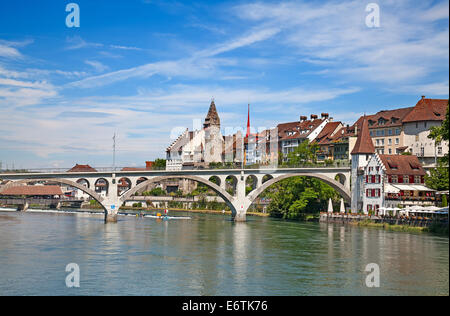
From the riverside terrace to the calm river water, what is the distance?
15.4 meters

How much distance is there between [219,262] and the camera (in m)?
37.3

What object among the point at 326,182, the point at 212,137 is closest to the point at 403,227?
the point at 326,182

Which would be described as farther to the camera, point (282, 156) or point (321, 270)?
point (282, 156)

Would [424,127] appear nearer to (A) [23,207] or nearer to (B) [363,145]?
(B) [363,145]

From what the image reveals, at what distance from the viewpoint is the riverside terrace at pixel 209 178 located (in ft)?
238

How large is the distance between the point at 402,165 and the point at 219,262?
40356mm

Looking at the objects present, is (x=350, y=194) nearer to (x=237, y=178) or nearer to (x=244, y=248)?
(x=237, y=178)

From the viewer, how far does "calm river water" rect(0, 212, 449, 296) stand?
93.5 ft

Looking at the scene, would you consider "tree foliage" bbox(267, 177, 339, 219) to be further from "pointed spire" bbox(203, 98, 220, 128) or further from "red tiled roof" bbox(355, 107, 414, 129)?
"pointed spire" bbox(203, 98, 220, 128)

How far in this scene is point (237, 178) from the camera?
257 ft

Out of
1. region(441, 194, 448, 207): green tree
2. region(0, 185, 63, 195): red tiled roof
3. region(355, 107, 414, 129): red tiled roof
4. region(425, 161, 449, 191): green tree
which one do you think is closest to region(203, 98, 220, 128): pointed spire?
region(0, 185, 63, 195): red tiled roof

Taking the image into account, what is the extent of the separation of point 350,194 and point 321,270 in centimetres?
4415

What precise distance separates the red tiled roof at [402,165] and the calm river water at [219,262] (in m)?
14.3

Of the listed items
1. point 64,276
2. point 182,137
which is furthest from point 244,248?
point 182,137
